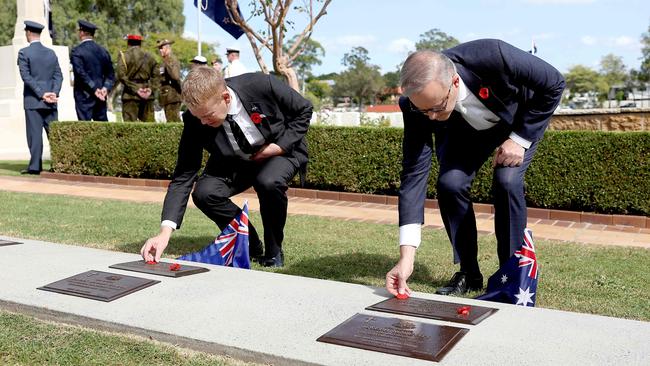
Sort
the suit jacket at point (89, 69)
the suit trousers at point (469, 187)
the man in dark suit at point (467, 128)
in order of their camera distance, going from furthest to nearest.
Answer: the suit jacket at point (89, 69) < the suit trousers at point (469, 187) < the man in dark suit at point (467, 128)

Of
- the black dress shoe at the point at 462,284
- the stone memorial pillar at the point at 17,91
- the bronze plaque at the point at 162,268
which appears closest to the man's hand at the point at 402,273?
the black dress shoe at the point at 462,284

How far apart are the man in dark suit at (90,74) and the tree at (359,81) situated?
86736 millimetres

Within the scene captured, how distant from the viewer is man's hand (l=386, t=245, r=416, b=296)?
136 inches

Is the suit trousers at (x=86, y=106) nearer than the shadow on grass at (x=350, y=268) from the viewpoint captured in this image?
No

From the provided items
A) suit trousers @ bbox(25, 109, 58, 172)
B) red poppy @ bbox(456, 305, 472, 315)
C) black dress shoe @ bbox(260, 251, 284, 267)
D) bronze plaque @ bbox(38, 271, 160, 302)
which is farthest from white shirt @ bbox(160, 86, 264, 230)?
suit trousers @ bbox(25, 109, 58, 172)

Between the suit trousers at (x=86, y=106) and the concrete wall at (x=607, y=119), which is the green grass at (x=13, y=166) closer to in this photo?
the suit trousers at (x=86, y=106)

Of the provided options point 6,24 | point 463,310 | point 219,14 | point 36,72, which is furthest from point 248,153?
point 6,24

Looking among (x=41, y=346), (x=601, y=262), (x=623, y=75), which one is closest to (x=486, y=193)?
(x=601, y=262)

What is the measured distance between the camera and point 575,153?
7586 millimetres

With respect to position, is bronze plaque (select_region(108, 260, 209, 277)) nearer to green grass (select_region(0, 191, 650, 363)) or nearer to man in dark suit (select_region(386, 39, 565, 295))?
green grass (select_region(0, 191, 650, 363))

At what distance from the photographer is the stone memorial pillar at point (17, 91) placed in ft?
56.0

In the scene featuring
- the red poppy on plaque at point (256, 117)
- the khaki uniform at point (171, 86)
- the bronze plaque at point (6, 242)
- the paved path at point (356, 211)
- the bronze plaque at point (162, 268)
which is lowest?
the paved path at point (356, 211)

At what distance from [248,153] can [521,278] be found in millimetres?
2089

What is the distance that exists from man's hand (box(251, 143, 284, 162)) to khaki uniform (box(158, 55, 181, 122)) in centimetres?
965
